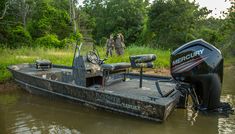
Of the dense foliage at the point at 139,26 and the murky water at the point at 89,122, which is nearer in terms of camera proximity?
the murky water at the point at 89,122

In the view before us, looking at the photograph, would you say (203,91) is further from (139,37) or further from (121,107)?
(139,37)

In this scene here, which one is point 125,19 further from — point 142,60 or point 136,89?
point 142,60

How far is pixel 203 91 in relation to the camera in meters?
5.66

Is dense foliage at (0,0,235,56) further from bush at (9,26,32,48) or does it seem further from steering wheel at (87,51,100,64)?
steering wheel at (87,51,100,64)

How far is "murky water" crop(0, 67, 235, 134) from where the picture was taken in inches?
232

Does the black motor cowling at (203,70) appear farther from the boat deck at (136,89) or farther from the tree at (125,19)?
the tree at (125,19)

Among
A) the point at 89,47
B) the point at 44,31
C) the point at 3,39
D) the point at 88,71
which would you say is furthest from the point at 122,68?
the point at 44,31

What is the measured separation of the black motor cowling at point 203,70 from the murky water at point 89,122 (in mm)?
666

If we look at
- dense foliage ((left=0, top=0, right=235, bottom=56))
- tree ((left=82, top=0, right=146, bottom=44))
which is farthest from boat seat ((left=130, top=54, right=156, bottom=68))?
tree ((left=82, top=0, right=146, bottom=44))

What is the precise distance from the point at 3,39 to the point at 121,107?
15320 mm

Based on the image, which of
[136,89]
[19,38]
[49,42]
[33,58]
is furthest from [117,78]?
[19,38]

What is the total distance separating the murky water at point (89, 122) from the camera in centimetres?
589

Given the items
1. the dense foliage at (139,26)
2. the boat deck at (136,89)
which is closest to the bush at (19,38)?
the dense foliage at (139,26)

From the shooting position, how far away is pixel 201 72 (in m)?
5.55
